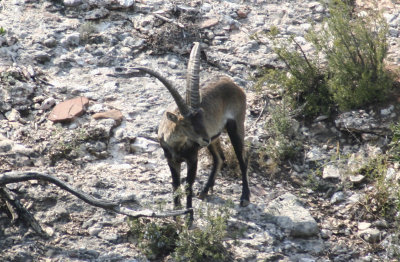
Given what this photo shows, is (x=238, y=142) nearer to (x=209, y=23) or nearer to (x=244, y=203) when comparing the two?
(x=244, y=203)

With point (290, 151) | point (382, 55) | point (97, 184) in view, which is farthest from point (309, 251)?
point (382, 55)

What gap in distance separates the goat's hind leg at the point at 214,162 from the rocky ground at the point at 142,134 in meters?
0.15

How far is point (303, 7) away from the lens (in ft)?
35.3

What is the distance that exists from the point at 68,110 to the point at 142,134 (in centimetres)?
117

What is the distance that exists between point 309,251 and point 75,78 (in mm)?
4733

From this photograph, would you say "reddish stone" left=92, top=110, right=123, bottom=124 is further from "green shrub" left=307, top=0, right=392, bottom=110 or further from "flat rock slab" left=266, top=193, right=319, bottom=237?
"green shrub" left=307, top=0, right=392, bottom=110

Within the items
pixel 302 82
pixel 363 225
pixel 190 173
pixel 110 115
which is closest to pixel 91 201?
pixel 190 173

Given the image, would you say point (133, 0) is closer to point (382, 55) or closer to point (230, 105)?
point (230, 105)

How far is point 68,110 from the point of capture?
8164 mm

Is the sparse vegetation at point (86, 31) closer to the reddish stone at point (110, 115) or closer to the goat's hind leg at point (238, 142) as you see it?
the reddish stone at point (110, 115)

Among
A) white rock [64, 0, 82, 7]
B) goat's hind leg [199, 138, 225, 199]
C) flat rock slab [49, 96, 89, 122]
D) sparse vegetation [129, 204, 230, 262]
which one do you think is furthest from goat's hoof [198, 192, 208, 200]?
white rock [64, 0, 82, 7]

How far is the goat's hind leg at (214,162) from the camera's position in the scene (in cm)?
728

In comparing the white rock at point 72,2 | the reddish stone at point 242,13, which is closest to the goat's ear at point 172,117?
the reddish stone at point 242,13

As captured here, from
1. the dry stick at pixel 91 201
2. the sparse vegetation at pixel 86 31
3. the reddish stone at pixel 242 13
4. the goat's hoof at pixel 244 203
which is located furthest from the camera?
the reddish stone at pixel 242 13
